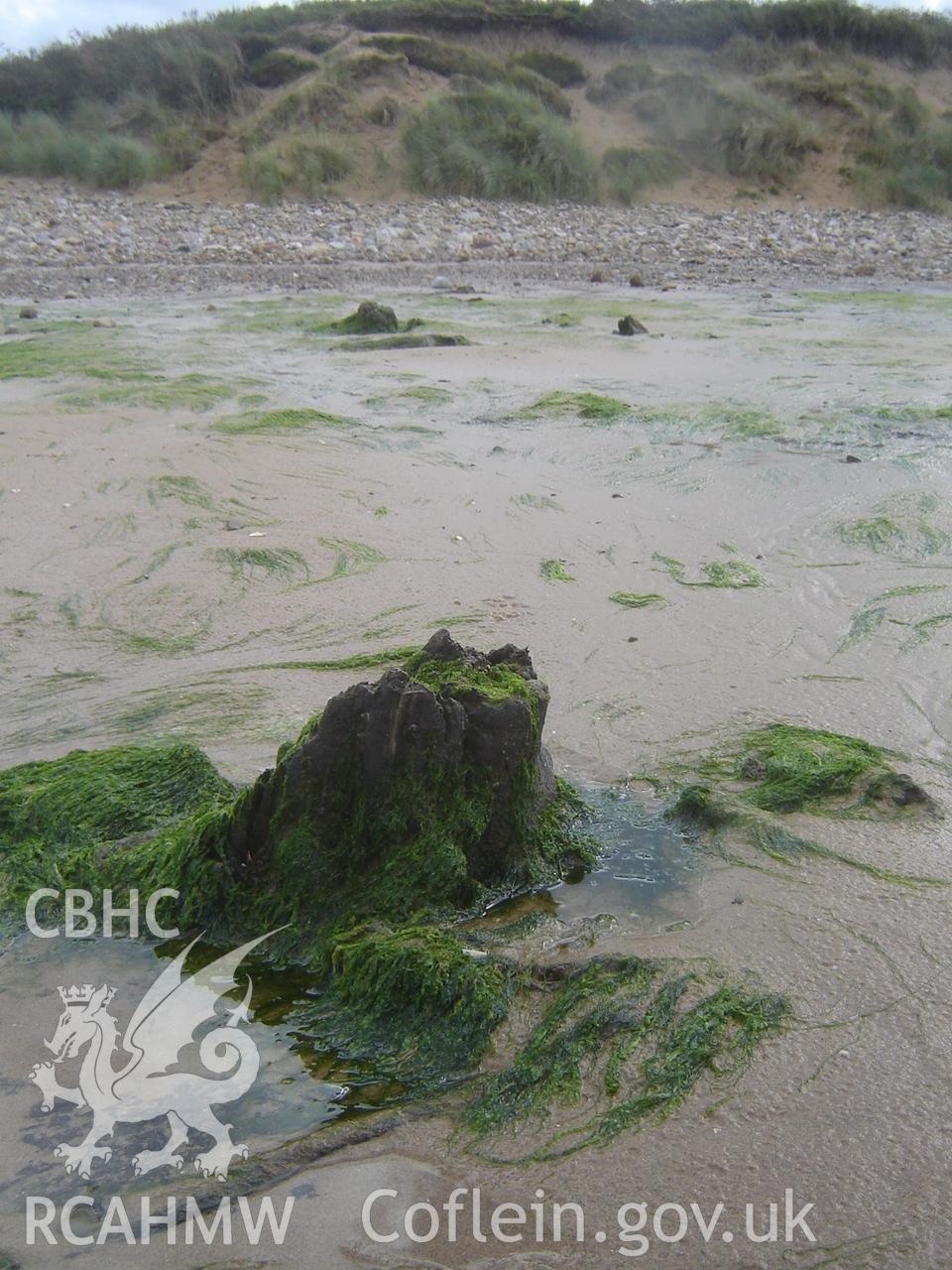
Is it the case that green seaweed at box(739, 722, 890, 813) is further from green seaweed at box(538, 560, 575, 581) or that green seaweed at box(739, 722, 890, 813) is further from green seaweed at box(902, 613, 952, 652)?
green seaweed at box(538, 560, 575, 581)

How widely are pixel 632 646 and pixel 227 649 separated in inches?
60.8

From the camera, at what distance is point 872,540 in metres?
5.55

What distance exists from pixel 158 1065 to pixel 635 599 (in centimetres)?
297

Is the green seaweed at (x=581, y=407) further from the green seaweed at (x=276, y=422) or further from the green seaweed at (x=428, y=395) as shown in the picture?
the green seaweed at (x=276, y=422)

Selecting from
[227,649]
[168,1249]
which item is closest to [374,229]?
[227,649]

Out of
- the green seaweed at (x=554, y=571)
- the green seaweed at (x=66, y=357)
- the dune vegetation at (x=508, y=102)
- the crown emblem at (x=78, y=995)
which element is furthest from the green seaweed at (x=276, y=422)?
the dune vegetation at (x=508, y=102)

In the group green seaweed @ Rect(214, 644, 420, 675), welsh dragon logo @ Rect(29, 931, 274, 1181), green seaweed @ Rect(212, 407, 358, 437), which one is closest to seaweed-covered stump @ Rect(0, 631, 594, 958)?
welsh dragon logo @ Rect(29, 931, 274, 1181)

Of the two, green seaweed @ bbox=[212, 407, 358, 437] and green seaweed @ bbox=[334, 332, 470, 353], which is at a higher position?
green seaweed @ bbox=[334, 332, 470, 353]

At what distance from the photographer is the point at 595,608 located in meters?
4.71

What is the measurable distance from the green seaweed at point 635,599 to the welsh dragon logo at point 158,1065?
8.47ft

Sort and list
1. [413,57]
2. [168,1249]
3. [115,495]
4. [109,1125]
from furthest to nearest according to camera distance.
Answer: [413,57], [115,495], [109,1125], [168,1249]

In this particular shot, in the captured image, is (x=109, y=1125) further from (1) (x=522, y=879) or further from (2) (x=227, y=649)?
(2) (x=227, y=649)

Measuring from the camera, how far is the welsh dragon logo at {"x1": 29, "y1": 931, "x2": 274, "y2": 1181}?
2.12 m

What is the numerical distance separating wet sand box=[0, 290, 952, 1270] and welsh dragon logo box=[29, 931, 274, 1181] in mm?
99
